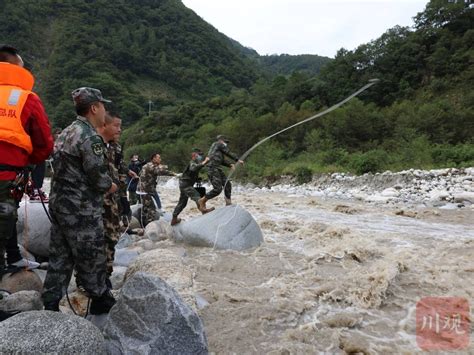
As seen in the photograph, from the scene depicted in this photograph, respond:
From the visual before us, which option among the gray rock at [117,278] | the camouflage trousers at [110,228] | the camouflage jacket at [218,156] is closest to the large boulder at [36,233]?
the gray rock at [117,278]

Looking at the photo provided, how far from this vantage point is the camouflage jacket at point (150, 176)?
24.4 ft

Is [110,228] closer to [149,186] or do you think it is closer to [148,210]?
[149,186]

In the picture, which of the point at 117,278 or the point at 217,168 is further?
the point at 217,168

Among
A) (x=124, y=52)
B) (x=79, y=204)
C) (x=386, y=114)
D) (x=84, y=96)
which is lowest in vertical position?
(x=79, y=204)

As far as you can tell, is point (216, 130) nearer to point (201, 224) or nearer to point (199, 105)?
point (199, 105)

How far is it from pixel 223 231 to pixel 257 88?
4946 cm

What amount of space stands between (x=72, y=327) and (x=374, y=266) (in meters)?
4.14

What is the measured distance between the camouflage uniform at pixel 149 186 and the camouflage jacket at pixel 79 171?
4577 millimetres

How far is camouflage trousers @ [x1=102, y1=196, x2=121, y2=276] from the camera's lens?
10.8 feet

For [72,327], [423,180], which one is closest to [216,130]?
[423,180]

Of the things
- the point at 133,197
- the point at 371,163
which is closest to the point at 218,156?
the point at 133,197

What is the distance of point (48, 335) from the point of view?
2.13 m

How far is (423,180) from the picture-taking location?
13.3 meters

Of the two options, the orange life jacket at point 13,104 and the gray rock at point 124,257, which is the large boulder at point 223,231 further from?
the orange life jacket at point 13,104
